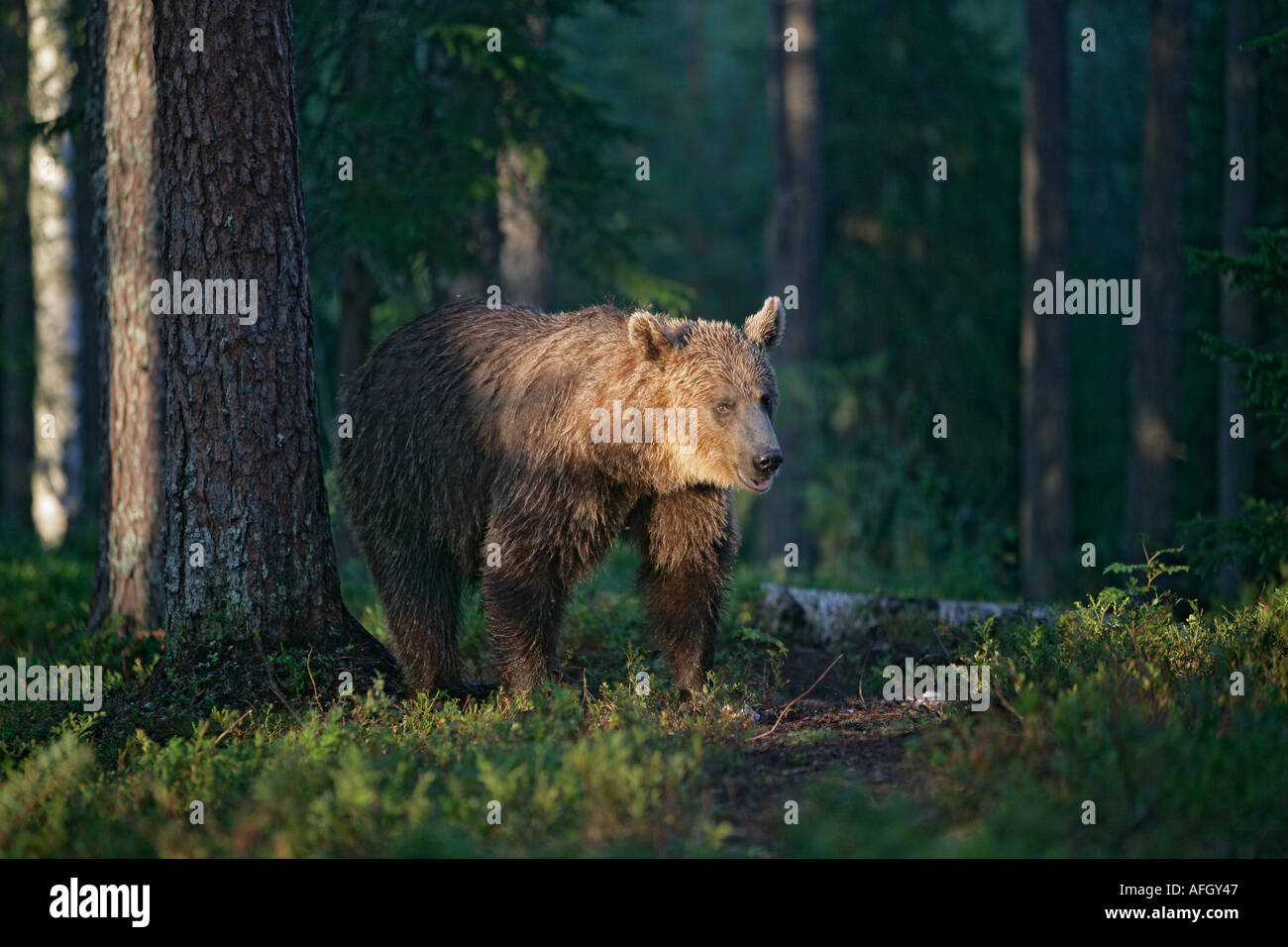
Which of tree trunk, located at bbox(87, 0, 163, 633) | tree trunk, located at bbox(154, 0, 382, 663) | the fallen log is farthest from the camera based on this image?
the fallen log

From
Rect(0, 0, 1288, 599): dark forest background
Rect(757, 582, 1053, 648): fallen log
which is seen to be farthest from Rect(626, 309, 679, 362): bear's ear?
Rect(757, 582, 1053, 648): fallen log

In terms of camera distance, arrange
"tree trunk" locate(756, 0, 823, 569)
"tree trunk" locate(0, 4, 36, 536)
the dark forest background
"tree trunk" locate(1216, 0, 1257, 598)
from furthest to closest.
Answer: "tree trunk" locate(756, 0, 823, 569)
"tree trunk" locate(0, 4, 36, 536)
"tree trunk" locate(1216, 0, 1257, 598)
the dark forest background

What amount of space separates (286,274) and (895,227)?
1830cm

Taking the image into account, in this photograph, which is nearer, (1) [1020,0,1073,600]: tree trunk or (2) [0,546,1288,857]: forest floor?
(2) [0,546,1288,857]: forest floor

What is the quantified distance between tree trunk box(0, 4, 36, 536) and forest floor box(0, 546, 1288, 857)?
11723 mm

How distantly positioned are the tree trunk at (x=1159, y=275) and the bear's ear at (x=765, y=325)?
33.4 ft

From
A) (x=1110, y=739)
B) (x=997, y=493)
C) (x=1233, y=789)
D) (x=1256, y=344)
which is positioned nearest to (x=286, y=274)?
(x=1110, y=739)

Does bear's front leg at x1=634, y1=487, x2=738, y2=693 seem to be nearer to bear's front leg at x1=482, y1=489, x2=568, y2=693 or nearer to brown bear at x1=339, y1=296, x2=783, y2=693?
brown bear at x1=339, y1=296, x2=783, y2=693

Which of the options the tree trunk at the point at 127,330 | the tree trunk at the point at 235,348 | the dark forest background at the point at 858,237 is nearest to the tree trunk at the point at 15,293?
the dark forest background at the point at 858,237

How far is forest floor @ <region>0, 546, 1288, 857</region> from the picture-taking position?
4.96 meters

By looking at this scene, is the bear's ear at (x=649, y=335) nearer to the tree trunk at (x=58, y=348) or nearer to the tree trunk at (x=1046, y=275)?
the tree trunk at (x=58, y=348)

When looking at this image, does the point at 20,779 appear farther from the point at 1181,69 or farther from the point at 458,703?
the point at 1181,69

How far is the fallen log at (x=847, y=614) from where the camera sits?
9602 millimetres

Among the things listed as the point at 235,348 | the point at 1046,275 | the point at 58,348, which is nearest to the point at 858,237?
the point at 1046,275
